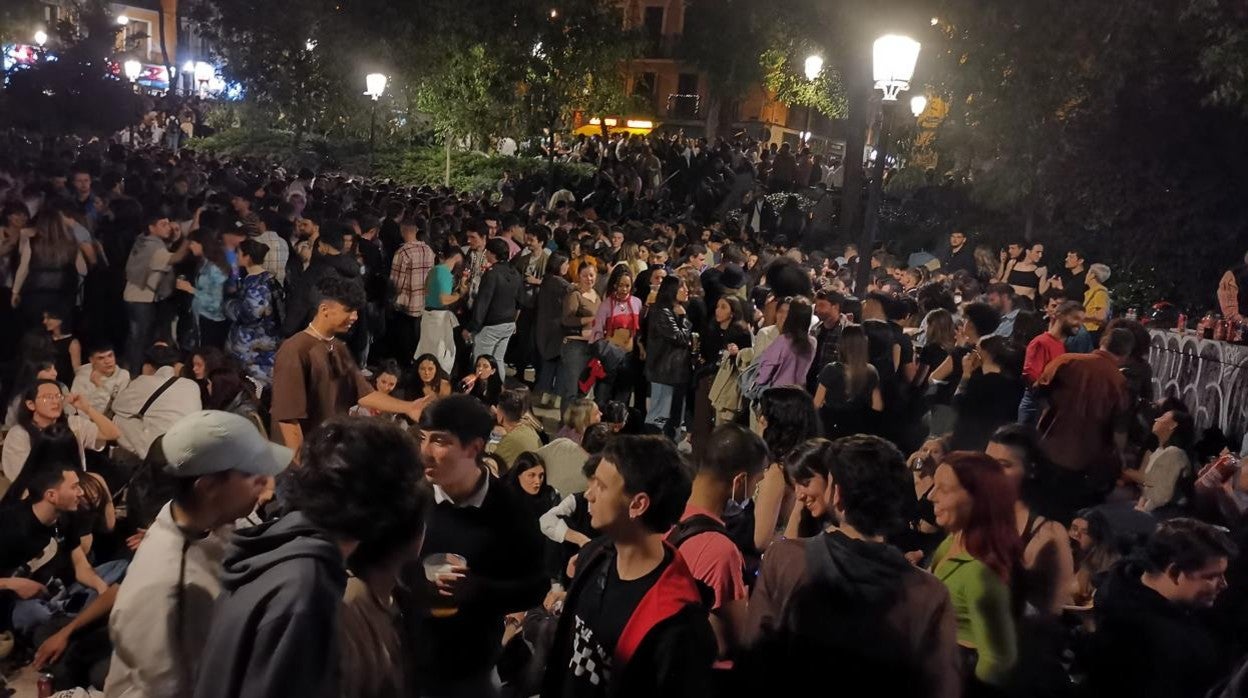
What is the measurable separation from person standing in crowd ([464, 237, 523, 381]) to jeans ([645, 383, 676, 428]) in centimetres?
139

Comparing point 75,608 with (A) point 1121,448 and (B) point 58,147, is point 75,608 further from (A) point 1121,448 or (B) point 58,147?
(B) point 58,147

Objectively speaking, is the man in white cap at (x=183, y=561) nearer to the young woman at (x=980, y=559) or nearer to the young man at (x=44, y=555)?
the young woman at (x=980, y=559)

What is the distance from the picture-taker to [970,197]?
65.6ft

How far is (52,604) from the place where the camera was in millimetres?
5527

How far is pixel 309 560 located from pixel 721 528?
1.66 metres

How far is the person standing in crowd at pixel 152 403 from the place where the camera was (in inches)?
277

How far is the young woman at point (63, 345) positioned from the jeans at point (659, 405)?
15.0 feet

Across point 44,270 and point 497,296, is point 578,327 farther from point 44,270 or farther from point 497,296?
point 44,270

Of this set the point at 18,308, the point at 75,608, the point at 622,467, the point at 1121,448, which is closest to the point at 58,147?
the point at 18,308

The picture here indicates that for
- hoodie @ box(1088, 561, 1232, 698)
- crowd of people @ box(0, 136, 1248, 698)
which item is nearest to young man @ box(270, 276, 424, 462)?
crowd of people @ box(0, 136, 1248, 698)

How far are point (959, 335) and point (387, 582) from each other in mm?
6624

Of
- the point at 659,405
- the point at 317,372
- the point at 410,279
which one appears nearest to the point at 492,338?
the point at 410,279

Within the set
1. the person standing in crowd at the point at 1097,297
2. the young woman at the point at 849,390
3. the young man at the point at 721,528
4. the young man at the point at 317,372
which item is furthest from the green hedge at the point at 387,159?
the young man at the point at 721,528

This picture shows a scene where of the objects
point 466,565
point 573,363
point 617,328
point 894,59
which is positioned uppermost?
point 894,59
